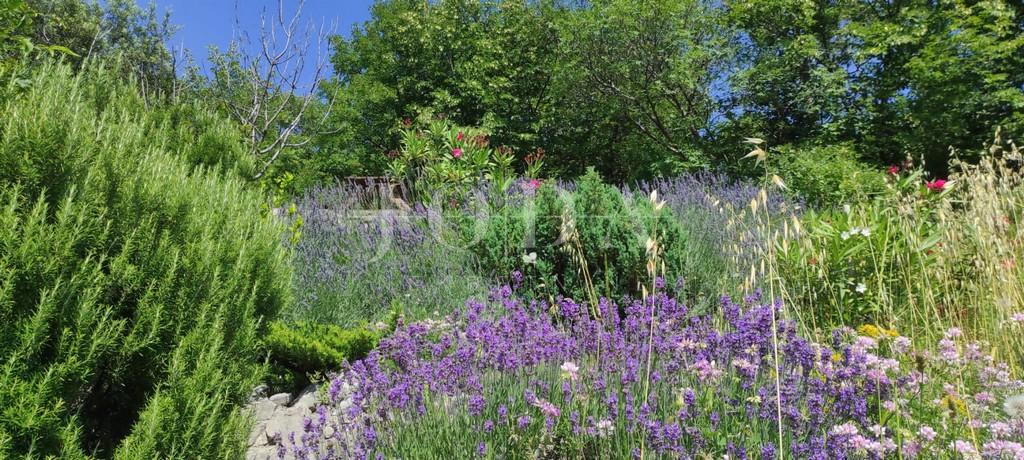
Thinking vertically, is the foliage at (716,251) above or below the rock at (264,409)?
above

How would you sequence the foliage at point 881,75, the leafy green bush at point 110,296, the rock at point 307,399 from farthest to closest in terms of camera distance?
the foliage at point 881,75, the rock at point 307,399, the leafy green bush at point 110,296

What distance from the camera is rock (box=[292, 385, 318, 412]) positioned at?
10.9ft

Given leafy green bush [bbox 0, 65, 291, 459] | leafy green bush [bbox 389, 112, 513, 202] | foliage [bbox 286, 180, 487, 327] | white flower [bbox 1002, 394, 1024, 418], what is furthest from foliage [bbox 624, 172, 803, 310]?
leafy green bush [bbox 0, 65, 291, 459]

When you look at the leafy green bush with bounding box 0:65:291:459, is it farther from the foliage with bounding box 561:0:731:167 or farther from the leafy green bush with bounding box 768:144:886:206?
the foliage with bounding box 561:0:731:167

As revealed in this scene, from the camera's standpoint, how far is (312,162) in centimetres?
2114

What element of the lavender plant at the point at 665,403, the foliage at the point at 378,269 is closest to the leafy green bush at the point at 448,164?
the foliage at the point at 378,269

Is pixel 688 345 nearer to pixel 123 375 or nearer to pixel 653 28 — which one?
pixel 123 375

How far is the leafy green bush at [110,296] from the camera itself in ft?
5.00

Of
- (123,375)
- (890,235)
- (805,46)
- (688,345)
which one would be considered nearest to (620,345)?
(688,345)

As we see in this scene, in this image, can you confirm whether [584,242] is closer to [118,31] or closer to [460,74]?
[460,74]

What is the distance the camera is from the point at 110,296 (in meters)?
1.78

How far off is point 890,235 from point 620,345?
9.92 ft

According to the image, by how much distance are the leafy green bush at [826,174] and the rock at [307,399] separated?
7.45m

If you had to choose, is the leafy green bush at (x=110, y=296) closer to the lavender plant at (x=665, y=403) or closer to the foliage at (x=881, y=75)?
the lavender plant at (x=665, y=403)
